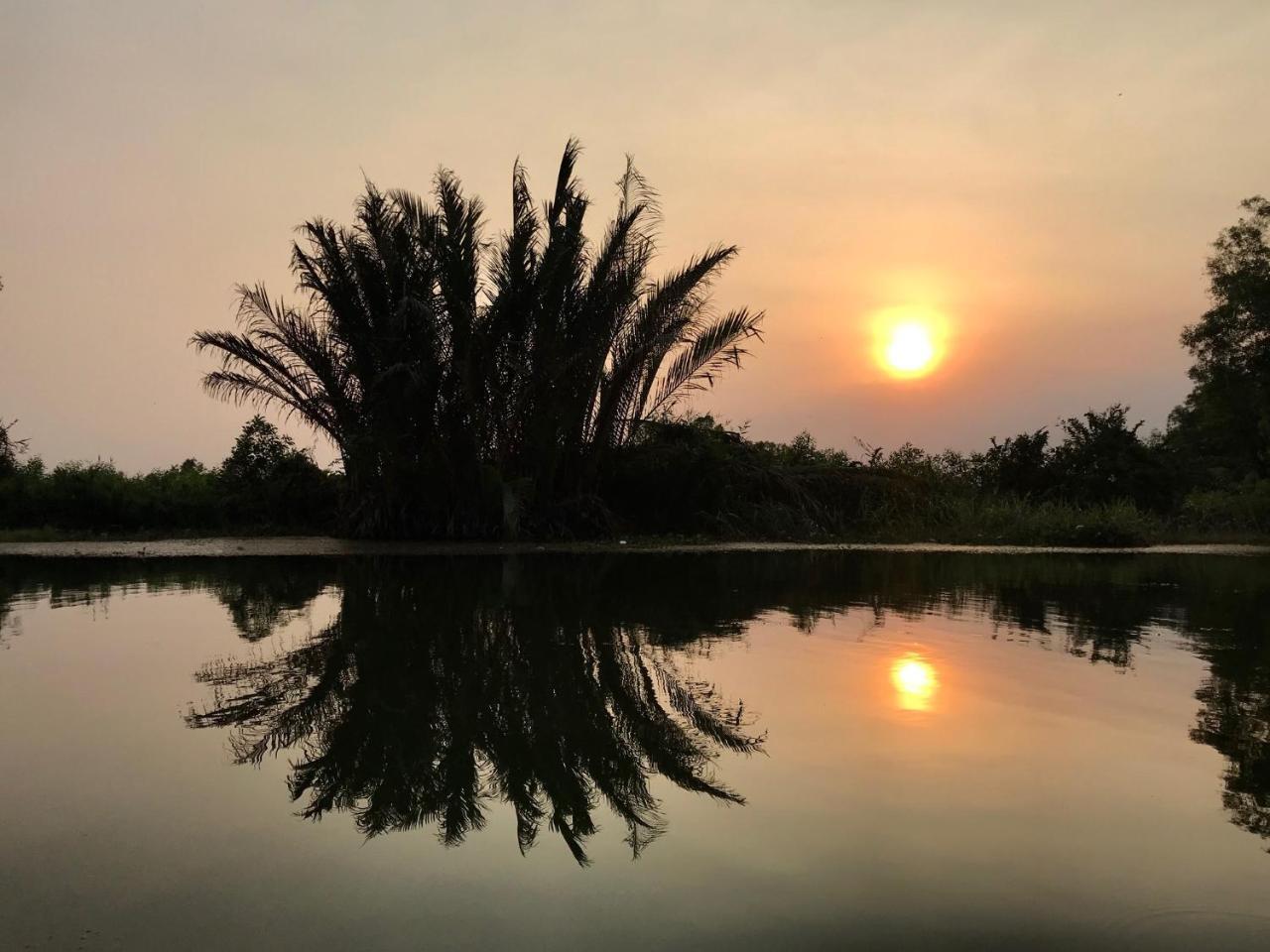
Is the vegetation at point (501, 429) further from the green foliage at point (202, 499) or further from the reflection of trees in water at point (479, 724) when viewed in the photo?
the reflection of trees in water at point (479, 724)

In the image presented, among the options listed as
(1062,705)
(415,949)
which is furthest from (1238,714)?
(415,949)

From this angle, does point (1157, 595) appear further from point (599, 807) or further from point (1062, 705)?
point (599, 807)

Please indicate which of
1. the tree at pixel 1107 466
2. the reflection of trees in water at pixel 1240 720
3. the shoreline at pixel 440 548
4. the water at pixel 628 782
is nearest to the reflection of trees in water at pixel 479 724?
the water at pixel 628 782

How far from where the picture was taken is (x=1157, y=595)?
408 inches

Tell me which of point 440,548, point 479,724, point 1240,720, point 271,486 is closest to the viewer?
point 479,724

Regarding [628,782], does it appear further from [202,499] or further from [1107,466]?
[1107,466]

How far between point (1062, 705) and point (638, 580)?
6.41 m

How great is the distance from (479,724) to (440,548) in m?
10.8

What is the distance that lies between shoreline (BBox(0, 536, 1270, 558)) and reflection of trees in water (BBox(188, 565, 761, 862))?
→ 773 centimetres

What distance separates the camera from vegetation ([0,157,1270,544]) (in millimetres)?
16359

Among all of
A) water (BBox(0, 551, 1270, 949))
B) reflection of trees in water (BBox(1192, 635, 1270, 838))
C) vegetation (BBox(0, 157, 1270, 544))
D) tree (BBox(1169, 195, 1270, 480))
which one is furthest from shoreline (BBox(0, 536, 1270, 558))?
tree (BBox(1169, 195, 1270, 480))

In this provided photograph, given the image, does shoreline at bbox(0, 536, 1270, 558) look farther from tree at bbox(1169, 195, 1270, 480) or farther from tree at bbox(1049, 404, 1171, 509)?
tree at bbox(1169, 195, 1270, 480)

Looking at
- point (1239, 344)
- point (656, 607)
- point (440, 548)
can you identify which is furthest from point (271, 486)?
point (1239, 344)

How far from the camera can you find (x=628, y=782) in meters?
3.81
